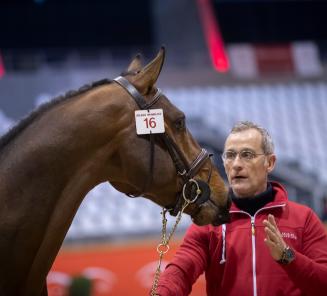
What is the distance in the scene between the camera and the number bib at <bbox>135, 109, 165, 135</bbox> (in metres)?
1.98

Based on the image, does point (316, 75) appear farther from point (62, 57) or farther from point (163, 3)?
point (62, 57)

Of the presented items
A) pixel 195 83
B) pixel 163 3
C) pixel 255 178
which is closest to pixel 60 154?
pixel 255 178

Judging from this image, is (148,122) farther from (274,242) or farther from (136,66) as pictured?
(274,242)

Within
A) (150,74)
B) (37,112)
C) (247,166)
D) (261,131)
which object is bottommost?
(247,166)

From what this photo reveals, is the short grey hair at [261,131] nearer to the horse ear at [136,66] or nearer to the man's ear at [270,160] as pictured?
the man's ear at [270,160]

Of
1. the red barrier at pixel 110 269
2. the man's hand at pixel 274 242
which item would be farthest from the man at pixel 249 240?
the red barrier at pixel 110 269

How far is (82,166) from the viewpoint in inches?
76.3

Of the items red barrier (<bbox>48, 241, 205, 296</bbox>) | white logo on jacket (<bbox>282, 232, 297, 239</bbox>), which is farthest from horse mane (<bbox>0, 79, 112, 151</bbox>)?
red barrier (<bbox>48, 241, 205, 296</bbox>)

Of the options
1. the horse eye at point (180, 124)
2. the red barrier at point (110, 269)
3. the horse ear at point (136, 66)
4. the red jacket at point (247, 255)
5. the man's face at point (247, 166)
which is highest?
the horse ear at point (136, 66)

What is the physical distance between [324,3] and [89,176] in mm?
10498

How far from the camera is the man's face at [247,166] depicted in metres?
2.28

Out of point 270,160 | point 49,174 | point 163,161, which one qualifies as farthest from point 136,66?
point 270,160

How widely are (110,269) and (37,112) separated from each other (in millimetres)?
4077

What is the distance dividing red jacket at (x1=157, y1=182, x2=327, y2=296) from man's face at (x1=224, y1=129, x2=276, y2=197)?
0.08m
